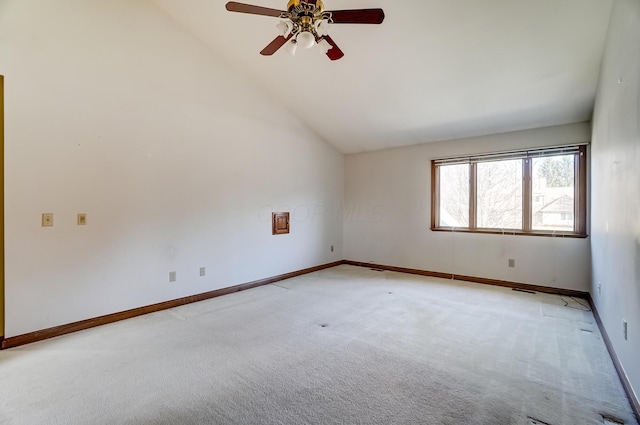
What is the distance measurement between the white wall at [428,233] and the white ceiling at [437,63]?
268 mm

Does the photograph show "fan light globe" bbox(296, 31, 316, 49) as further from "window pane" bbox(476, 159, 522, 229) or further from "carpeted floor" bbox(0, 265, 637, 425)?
"window pane" bbox(476, 159, 522, 229)

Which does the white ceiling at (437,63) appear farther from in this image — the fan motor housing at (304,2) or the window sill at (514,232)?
the window sill at (514,232)

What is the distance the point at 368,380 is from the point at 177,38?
14.1 ft

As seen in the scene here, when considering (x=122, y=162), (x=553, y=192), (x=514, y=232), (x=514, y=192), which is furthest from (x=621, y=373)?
(x=122, y=162)

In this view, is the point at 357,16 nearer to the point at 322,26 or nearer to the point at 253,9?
the point at 322,26

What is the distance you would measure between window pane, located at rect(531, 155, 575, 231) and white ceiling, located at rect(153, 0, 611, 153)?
1.90ft


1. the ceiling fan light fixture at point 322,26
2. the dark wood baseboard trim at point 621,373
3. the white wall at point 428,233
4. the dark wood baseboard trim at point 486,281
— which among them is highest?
the ceiling fan light fixture at point 322,26

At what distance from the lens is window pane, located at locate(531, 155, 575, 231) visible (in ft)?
14.1

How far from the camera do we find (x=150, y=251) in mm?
3611

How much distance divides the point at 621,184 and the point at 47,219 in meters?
4.79

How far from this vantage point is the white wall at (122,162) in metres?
2.80

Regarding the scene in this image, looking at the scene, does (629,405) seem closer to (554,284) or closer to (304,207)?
(554,284)

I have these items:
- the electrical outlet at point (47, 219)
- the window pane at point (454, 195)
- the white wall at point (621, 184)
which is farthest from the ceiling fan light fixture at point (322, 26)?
the window pane at point (454, 195)

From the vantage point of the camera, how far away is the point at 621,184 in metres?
2.21
